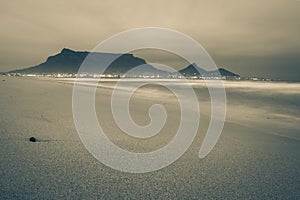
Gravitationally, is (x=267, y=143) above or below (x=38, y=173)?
below

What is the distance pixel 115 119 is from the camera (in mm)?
6496

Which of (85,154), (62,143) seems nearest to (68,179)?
(85,154)

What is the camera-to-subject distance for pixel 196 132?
5.55 m

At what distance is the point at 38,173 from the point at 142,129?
288 centimetres

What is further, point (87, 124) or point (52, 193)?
point (87, 124)

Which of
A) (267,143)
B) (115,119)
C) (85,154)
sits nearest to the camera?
(85,154)

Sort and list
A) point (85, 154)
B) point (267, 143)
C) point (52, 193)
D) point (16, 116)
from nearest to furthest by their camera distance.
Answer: point (52, 193), point (85, 154), point (267, 143), point (16, 116)

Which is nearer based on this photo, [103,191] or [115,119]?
[103,191]

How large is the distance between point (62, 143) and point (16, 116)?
2.55 meters

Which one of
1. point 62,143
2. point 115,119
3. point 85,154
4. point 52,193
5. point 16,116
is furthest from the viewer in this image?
point 115,119

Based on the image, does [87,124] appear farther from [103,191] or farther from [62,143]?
[103,191]

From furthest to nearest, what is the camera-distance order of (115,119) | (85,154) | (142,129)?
(115,119) < (142,129) < (85,154)

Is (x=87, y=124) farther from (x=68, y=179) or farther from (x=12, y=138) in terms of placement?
(x=68, y=179)

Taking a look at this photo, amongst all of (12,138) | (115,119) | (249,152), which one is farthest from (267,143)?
(12,138)
